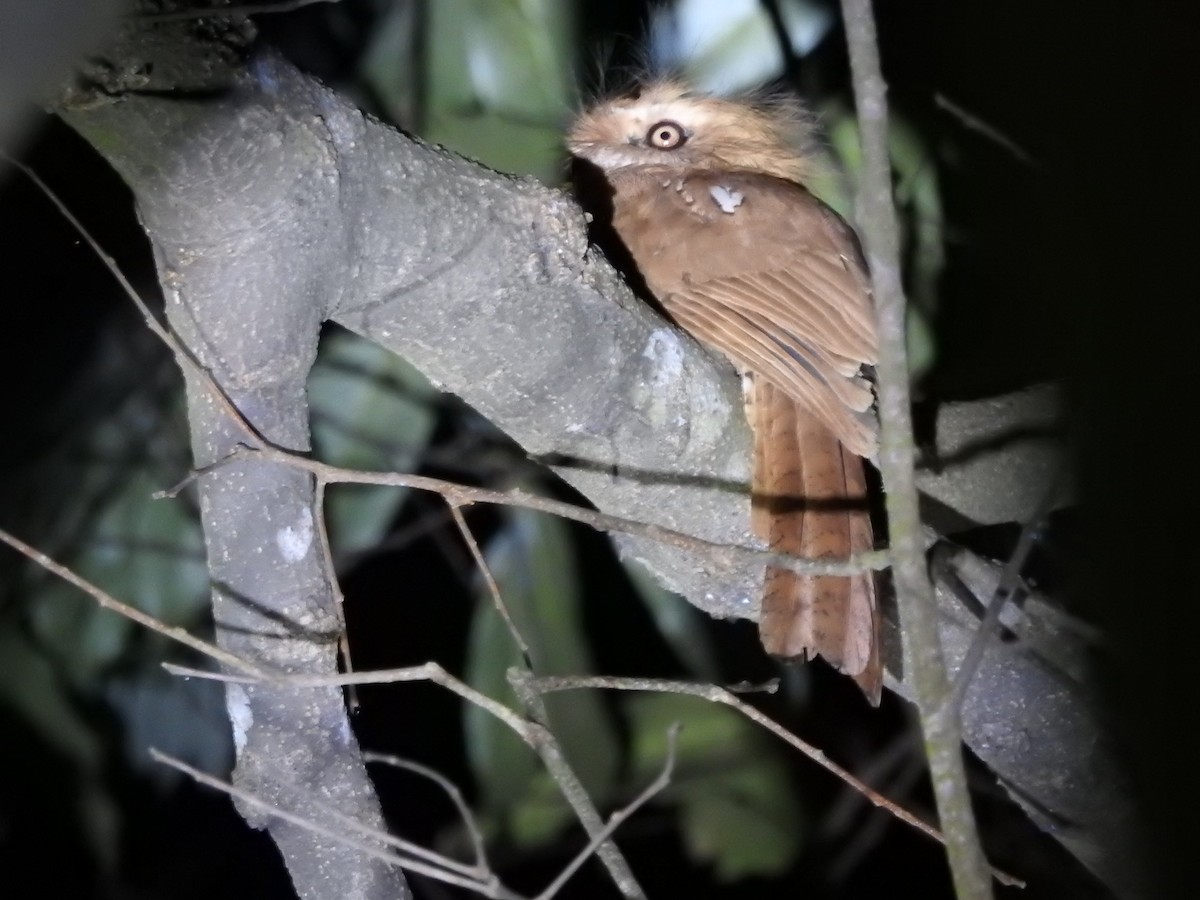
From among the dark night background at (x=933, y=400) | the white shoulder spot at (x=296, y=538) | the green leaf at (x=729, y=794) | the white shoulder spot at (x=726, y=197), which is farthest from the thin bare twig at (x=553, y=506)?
the green leaf at (x=729, y=794)

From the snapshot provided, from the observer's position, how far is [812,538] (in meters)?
1.31

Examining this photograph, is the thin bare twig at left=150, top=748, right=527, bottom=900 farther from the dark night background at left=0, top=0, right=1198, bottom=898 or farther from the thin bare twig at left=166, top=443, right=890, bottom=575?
the dark night background at left=0, top=0, right=1198, bottom=898

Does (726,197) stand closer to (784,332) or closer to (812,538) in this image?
(784,332)

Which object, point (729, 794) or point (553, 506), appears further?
point (729, 794)

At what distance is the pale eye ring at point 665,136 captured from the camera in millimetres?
1870

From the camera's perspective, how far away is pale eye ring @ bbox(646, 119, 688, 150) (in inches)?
73.6

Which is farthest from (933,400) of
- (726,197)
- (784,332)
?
(726,197)

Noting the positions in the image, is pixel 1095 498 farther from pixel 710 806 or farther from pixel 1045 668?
pixel 710 806

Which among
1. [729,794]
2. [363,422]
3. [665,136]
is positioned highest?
[665,136]

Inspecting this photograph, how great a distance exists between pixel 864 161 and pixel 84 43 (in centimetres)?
51

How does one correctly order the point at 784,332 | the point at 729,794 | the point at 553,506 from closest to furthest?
the point at 553,506, the point at 784,332, the point at 729,794

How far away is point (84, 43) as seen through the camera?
1.27 ft

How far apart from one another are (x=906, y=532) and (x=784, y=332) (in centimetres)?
63

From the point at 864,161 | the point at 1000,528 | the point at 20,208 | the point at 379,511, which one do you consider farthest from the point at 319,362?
the point at 864,161
